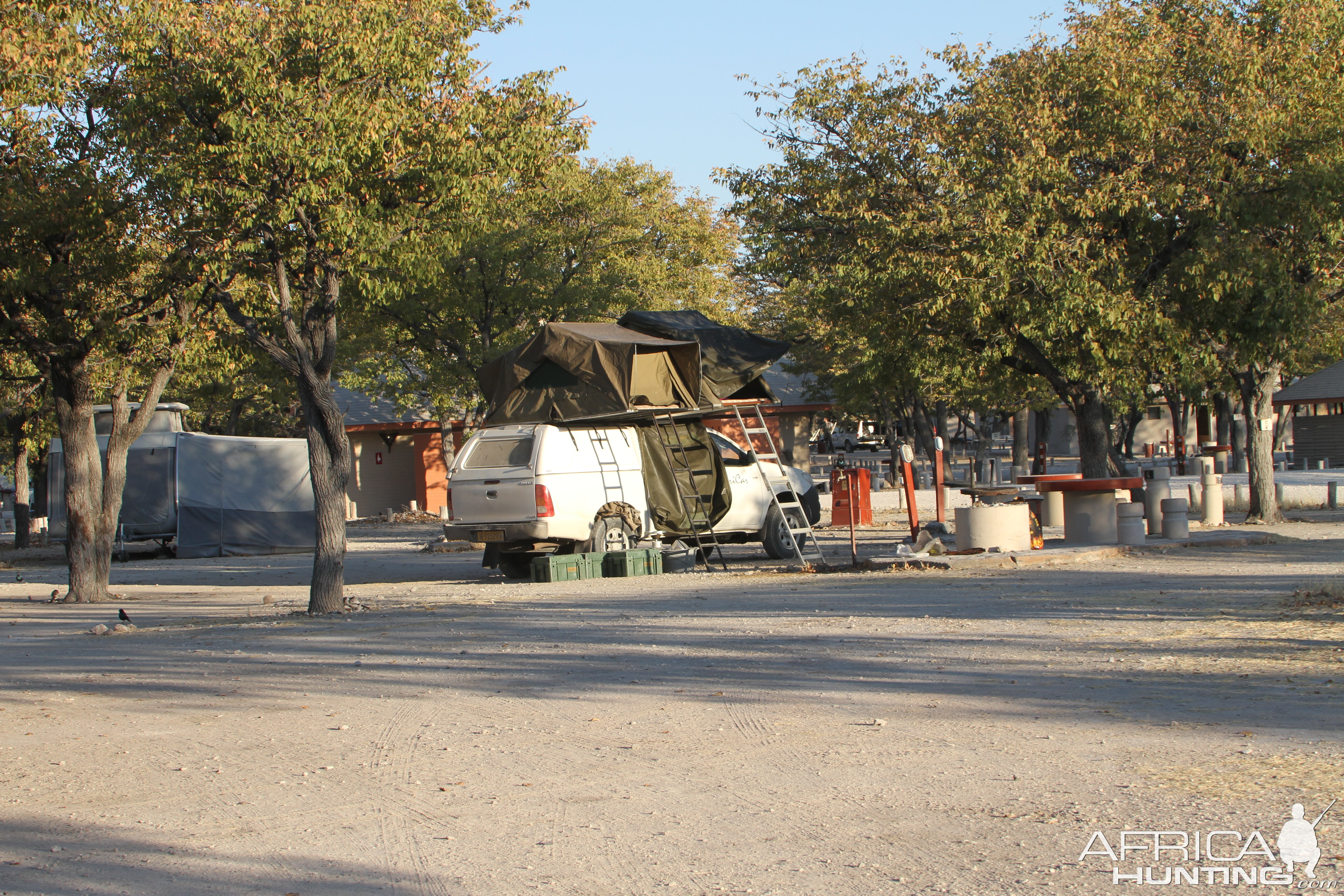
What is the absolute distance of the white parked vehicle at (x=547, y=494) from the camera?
15352mm

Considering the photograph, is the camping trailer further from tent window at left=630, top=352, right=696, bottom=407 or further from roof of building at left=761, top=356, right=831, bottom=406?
roof of building at left=761, top=356, right=831, bottom=406

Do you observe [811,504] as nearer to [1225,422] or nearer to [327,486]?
[327,486]

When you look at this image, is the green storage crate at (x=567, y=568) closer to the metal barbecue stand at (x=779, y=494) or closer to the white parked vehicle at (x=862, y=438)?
the metal barbecue stand at (x=779, y=494)

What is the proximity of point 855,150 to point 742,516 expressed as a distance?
622 centimetres

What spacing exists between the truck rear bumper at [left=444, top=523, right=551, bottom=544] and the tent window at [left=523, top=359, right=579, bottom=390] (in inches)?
85.9

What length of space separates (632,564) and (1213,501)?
35.7 feet

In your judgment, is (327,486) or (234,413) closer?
(327,486)

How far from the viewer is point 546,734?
6.75 metres

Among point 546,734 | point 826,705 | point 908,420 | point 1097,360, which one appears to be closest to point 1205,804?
point 826,705

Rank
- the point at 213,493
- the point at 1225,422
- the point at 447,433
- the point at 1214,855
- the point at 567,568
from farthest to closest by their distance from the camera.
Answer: the point at 1225,422
the point at 447,433
the point at 213,493
the point at 567,568
the point at 1214,855

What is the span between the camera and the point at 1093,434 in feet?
66.3

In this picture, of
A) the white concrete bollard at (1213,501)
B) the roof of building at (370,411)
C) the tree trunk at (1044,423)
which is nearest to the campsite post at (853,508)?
the white concrete bollard at (1213,501)

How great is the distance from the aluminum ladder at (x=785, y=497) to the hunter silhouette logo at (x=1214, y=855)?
11049 mm

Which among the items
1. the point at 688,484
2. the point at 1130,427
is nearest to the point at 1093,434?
the point at 688,484
